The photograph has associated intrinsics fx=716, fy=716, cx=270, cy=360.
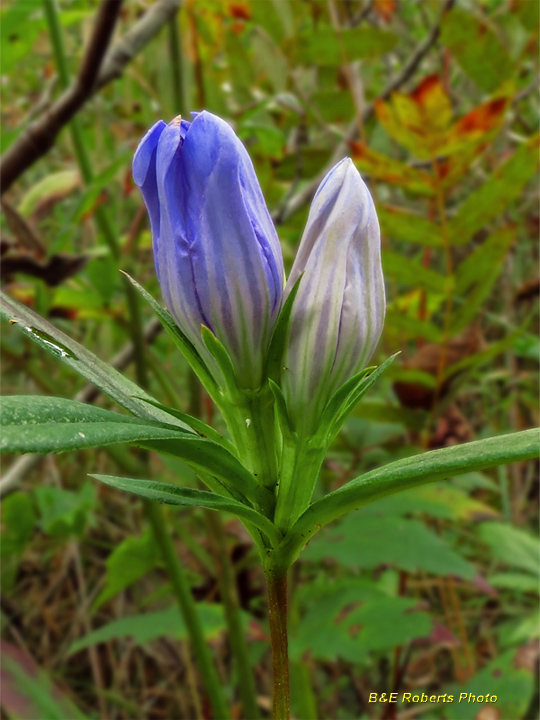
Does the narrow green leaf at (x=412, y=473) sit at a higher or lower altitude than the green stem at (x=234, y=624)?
higher

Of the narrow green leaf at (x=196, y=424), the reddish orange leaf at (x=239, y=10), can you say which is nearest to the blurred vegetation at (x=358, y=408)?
the reddish orange leaf at (x=239, y=10)

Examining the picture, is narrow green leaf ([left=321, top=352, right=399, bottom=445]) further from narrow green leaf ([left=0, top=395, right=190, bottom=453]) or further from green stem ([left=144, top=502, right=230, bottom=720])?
green stem ([left=144, top=502, right=230, bottom=720])

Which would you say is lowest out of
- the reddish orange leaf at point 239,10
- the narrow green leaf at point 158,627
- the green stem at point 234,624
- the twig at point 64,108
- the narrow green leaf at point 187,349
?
the narrow green leaf at point 158,627

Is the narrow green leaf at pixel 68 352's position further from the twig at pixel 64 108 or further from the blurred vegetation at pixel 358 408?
the twig at pixel 64 108

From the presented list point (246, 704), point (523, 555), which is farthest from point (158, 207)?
point (523, 555)

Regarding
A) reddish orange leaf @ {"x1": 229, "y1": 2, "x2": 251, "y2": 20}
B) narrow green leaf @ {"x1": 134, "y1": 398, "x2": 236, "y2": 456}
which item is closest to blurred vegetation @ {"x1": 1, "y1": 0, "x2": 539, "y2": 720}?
reddish orange leaf @ {"x1": 229, "y1": 2, "x2": 251, "y2": 20}
